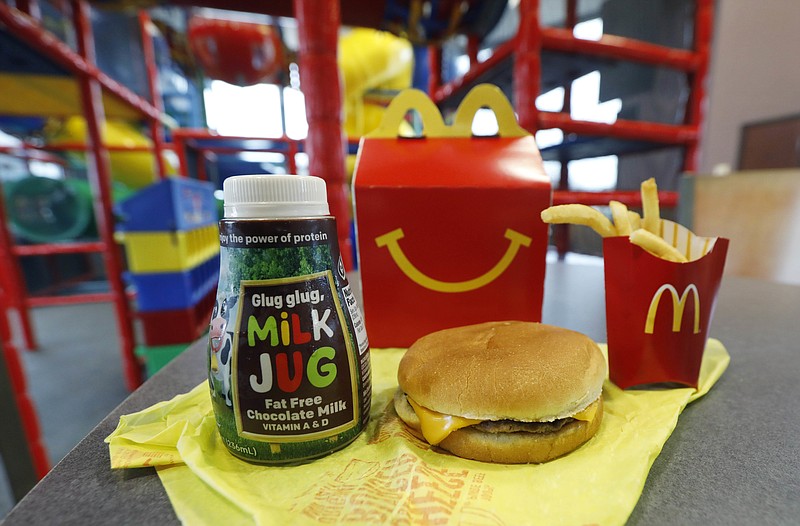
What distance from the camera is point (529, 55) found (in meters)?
1.43

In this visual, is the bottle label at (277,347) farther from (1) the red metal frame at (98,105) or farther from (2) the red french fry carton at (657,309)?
(1) the red metal frame at (98,105)

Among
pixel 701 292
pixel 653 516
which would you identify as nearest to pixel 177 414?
pixel 653 516

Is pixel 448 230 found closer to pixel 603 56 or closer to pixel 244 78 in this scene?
pixel 603 56

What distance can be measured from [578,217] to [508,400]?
0.82ft

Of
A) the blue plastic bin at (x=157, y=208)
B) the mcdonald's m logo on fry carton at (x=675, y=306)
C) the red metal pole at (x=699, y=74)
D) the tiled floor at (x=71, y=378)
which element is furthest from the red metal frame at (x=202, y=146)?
the mcdonald's m logo on fry carton at (x=675, y=306)

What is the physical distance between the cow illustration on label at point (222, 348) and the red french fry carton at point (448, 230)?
1.08 ft

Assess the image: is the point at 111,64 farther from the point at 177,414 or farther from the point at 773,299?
the point at 773,299

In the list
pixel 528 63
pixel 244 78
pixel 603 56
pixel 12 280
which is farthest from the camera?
pixel 244 78

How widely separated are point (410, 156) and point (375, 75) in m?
2.60

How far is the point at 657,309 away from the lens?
49 centimetres

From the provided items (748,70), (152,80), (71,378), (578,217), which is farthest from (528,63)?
(748,70)

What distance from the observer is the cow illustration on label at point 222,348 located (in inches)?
14.6

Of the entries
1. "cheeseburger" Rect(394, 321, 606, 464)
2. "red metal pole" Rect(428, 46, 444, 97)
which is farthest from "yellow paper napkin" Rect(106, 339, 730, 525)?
"red metal pole" Rect(428, 46, 444, 97)

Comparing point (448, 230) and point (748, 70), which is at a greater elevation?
point (748, 70)
